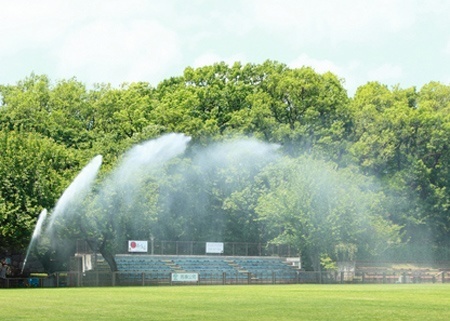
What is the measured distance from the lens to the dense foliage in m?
91.2

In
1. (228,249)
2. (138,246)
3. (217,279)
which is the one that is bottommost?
(217,279)

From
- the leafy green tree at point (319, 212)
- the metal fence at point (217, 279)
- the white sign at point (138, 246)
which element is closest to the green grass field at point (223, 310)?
the metal fence at point (217, 279)

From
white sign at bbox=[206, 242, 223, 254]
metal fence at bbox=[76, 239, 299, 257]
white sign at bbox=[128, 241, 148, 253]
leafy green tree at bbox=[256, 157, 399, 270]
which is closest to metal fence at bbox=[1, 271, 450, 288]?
leafy green tree at bbox=[256, 157, 399, 270]

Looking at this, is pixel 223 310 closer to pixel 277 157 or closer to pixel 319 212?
pixel 319 212

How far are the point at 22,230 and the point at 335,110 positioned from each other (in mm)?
48684

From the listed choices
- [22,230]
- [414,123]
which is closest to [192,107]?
[414,123]

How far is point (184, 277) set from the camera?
256 ft

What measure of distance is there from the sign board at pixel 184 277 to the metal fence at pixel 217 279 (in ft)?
0.80

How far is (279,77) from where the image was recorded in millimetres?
107000

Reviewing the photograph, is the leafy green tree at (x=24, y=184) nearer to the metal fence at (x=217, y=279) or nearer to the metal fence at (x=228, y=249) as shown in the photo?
the metal fence at (x=217, y=279)

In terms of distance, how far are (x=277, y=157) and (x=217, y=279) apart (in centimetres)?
2395

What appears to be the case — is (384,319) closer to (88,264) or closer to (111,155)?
(88,264)

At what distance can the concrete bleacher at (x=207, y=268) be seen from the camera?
77812mm

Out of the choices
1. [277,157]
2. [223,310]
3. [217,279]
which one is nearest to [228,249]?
[277,157]
